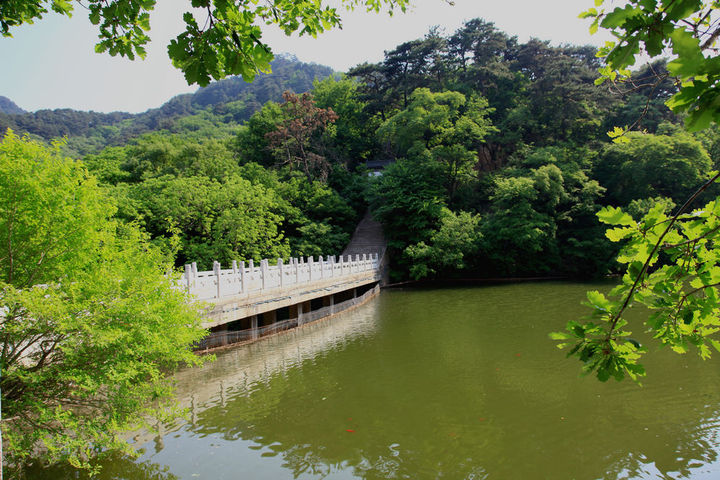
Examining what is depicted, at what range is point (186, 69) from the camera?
247cm

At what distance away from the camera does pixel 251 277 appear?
13328mm

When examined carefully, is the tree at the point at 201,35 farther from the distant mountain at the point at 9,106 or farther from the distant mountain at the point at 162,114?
the distant mountain at the point at 9,106

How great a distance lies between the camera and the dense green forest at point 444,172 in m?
21.6

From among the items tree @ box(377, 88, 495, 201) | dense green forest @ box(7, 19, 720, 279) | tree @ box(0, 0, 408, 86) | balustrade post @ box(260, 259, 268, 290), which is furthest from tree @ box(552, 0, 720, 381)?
tree @ box(377, 88, 495, 201)

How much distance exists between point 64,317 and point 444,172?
2658cm

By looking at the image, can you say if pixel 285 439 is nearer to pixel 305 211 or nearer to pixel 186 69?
pixel 186 69

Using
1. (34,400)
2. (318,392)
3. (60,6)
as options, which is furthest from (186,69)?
(318,392)


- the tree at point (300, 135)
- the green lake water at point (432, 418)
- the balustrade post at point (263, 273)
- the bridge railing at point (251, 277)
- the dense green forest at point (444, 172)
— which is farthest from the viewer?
the tree at point (300, 135)

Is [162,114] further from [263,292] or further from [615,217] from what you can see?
[615,217]

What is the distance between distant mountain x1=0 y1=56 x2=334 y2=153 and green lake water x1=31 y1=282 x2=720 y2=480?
54.3 meters

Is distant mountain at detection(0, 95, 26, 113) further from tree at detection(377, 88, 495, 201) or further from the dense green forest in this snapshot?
tree at detection(377, 88, 495, 201)

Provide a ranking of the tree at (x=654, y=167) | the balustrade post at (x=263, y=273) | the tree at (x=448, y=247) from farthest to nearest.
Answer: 1. the tree at (x=448, y=247)
2. the tree at (x=654, y=167)
3. the balustrade post at (x=263, y=273)

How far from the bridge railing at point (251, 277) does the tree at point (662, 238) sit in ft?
20.3

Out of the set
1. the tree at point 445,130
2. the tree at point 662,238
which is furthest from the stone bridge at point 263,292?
the tree at point 445,130
